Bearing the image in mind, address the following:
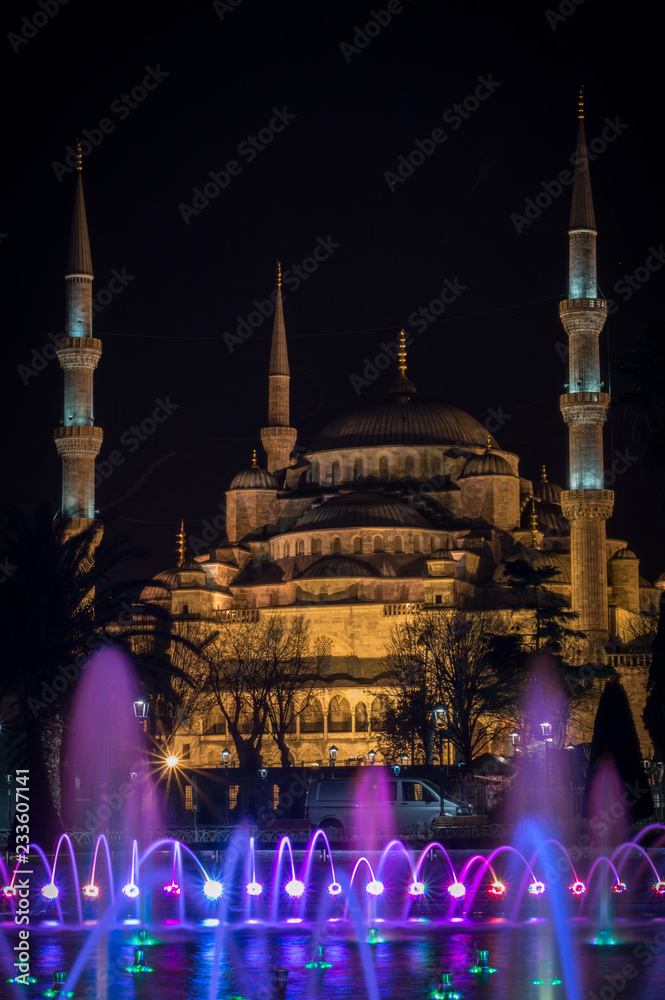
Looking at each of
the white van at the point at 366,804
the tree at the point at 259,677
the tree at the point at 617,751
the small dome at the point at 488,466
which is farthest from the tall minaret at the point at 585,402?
the white van at the point at 366,804

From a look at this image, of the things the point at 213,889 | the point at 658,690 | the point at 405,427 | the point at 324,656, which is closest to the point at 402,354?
the point at 405,427

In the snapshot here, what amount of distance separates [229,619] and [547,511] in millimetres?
14247

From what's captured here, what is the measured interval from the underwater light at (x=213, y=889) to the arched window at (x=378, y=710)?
34946mm

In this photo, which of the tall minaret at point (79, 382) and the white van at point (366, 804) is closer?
the white van at point (366, 804)

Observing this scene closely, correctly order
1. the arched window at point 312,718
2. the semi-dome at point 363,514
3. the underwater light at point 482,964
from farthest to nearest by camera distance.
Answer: the semi-dome at point 363,514 → the arched window at point 312,718 → the underwater light at point 482,964

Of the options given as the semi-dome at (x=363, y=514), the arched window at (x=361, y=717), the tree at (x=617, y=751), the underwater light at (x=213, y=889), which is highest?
the semi-dome at (x=363, y=514)

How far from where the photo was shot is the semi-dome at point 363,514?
6769 cm

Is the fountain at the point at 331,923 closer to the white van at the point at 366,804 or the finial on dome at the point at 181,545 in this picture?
the white van at the point at 366,804

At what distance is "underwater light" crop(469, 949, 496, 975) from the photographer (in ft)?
47.5

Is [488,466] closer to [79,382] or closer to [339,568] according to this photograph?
[339,568]

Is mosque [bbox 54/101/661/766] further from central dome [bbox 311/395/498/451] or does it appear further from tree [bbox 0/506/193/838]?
tree [bbox 0/506/193/838]

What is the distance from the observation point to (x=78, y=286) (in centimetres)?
5588

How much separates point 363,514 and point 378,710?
10689 mm

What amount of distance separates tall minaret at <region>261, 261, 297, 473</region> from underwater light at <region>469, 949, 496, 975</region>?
2237 inches
